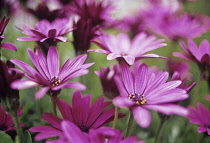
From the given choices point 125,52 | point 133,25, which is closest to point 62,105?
point 125,52

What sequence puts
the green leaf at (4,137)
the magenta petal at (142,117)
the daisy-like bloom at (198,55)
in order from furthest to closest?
the daisy-like bloom at (198,55) → the green leaf at (4,137) → the magenta petal at (142,117)

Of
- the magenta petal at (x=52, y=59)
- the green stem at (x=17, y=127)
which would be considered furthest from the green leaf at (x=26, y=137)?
the magenta petal at (x=52, y=59)

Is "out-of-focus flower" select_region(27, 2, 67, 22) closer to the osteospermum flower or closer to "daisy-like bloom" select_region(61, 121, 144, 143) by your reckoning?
the osteospermum flower

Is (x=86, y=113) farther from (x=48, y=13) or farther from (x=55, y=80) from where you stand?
(x=48, y=13)

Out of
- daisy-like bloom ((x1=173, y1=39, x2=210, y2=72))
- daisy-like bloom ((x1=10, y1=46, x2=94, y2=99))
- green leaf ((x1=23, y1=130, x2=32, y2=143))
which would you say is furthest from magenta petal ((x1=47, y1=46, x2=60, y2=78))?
daisy-like bloom ((x1=173, y1=39, x2=210, y2=72))

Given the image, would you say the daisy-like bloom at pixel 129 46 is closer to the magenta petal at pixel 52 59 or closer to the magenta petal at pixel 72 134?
the magenta petal at pixel 52 59

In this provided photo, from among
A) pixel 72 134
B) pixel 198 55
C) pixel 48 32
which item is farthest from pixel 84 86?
pixel 198 55

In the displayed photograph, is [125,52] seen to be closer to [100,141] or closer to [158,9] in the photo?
[100,141]
